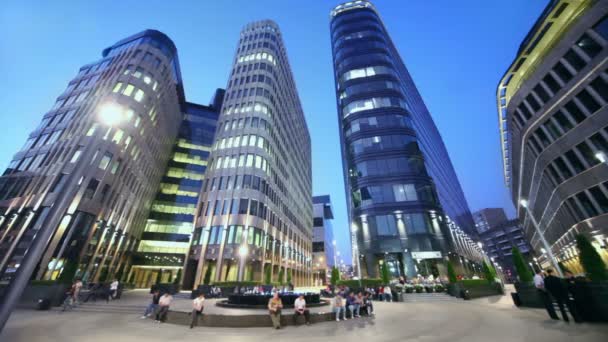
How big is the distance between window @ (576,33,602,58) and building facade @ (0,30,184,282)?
46.1 m

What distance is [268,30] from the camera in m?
61.6

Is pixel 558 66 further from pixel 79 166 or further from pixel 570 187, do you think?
pixel 79 166

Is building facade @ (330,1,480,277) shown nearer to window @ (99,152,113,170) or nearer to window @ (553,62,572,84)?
window @ (553,62,572,84)

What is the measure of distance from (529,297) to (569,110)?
23526mm

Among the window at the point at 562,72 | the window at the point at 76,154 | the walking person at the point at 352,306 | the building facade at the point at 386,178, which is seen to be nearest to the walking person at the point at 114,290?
the walking person at the point at 352,306

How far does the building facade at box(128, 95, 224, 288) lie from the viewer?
4844 centimetres

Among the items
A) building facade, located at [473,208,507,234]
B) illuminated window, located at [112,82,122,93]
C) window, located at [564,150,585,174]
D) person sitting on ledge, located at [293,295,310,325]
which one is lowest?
person sitting on ledge, located at [293,295,310,325]

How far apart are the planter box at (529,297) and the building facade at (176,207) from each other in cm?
4355

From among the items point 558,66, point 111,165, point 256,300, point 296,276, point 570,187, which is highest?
point 558,66

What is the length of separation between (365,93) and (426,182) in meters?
19.7

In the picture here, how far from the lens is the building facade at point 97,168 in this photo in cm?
2945

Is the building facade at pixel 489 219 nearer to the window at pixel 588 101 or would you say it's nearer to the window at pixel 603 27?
the window at pixel 588 101

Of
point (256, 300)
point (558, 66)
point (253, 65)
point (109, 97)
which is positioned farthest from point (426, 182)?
point (109, 97)

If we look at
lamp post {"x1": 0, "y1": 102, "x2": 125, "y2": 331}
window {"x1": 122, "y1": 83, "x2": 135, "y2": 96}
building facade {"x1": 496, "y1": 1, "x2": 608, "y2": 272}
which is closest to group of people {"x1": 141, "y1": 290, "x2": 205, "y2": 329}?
lamp post {"x1": 0, "y1": 102, "x2": 125, "y2": 331}
